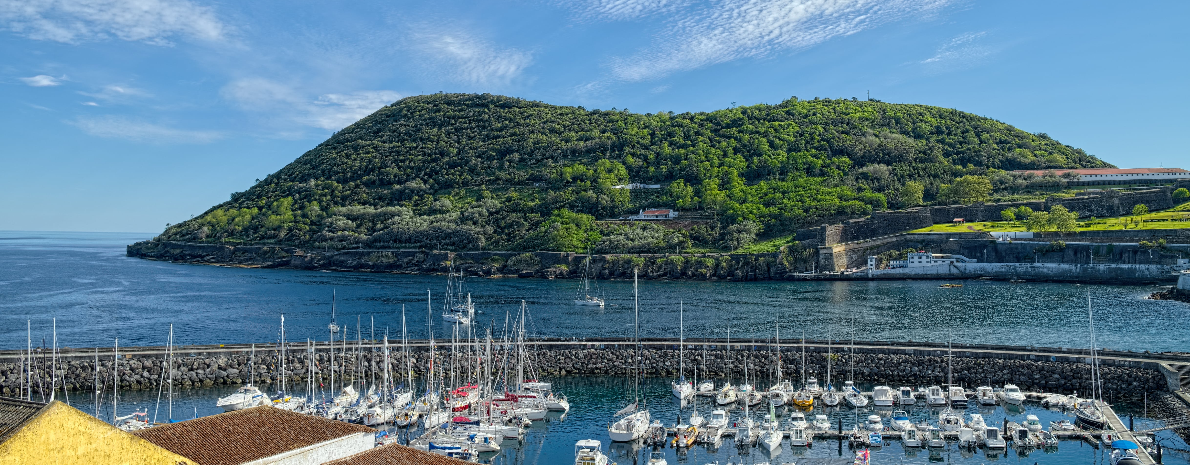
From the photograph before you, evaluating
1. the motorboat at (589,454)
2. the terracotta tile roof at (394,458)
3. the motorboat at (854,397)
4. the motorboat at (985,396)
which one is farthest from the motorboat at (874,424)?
the terracotta tile roof at (394,458)

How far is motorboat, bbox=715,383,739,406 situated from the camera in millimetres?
42812

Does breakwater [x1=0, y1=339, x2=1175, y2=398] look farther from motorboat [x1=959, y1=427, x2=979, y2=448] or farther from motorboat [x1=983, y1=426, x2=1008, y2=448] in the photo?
motorboat [x1=959, y1=427, x2=979, y2=448]

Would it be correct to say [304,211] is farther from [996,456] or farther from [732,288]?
[996,456]

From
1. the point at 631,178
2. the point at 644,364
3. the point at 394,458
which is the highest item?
the point at 631,178

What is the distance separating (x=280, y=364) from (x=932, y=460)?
3703cm

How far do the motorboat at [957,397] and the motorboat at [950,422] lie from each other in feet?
16.4

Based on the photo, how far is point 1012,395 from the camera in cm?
4206

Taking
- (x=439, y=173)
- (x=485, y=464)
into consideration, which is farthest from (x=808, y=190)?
(x=485, y=464)

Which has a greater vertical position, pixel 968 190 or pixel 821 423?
pixel 968 190

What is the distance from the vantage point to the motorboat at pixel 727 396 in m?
42.8

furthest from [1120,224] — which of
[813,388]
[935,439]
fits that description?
[935,439]

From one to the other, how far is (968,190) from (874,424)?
11095 centimetres

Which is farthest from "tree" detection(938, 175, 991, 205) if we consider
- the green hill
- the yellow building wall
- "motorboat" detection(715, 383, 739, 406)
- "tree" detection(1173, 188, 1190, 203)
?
the yellow building wall

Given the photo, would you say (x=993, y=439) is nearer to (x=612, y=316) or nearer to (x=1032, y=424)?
(x=1032, y=424)
